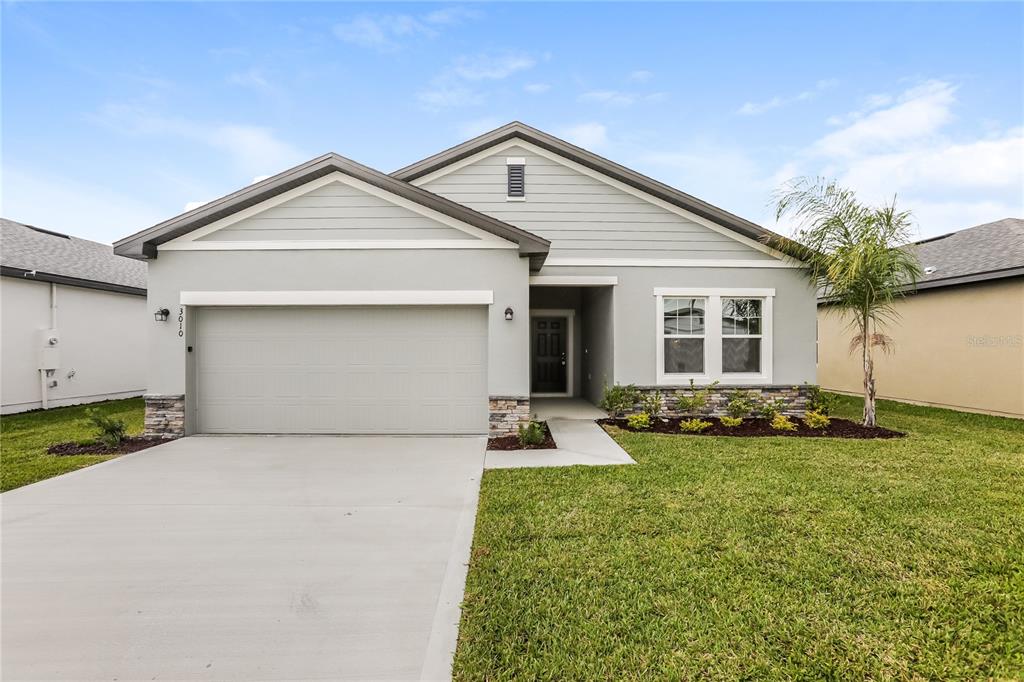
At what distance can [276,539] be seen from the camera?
3.89 m

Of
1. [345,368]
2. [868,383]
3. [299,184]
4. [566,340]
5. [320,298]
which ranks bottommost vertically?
[868,383]

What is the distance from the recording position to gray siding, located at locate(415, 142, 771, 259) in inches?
376

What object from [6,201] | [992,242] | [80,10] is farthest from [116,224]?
[992,242]

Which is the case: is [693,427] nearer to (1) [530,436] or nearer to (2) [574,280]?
(1) [530,436]

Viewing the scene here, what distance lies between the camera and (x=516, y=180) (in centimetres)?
1007

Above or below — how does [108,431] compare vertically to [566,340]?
below

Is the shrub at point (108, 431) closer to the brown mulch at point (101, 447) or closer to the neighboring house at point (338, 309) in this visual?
the brown mulch at point (101, 447)

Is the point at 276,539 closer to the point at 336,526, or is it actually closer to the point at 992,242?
the point at 336,526

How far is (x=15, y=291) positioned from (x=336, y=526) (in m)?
12.5

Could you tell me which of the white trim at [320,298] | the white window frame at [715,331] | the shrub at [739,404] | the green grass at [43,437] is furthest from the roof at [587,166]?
the green grass at [43,437]

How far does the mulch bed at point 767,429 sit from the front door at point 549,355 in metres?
3.79

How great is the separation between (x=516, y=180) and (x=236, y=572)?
8.86 metres

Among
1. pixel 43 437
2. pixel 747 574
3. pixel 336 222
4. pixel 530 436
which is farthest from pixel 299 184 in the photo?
pixel 747 574

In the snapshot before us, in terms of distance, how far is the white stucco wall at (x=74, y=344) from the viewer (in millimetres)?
10555
